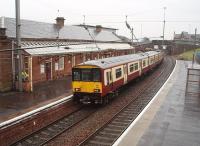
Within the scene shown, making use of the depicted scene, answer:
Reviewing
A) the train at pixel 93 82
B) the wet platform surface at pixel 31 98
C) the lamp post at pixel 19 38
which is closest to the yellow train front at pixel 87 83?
the train at pixel 93 82

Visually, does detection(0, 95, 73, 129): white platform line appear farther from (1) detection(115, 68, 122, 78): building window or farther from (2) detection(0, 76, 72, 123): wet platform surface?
(1) detection(115, 68, 122, 78): building window

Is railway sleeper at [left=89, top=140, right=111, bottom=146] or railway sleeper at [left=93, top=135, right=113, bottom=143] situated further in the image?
railway sleeper at [left=93, top=135, right=113, bottom=143]

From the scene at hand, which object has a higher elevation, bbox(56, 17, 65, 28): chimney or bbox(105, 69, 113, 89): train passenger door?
bbox(56, 17, 65, 28): chimney

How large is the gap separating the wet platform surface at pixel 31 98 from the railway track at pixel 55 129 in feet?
7.07

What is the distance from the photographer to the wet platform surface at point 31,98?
674 inches

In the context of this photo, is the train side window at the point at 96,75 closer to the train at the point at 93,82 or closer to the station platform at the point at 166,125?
the train at the point at 93,82

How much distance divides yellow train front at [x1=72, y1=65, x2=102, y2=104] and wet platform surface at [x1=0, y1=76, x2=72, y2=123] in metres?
2.18

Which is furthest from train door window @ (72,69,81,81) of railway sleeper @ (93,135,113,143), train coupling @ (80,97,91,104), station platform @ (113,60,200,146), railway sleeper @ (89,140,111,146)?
railway sleeper @ (89,140,111,146)

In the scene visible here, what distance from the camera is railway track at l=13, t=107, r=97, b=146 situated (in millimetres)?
13164

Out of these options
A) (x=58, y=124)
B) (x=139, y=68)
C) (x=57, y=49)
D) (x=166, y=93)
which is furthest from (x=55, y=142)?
(x=139, y=68)

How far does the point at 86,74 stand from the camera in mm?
18828

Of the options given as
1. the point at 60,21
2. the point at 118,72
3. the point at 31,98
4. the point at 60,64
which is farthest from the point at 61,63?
the point at 31,98

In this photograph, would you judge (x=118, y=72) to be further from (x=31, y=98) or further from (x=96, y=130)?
(x=96, y=130)

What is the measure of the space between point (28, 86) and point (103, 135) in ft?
34.1
